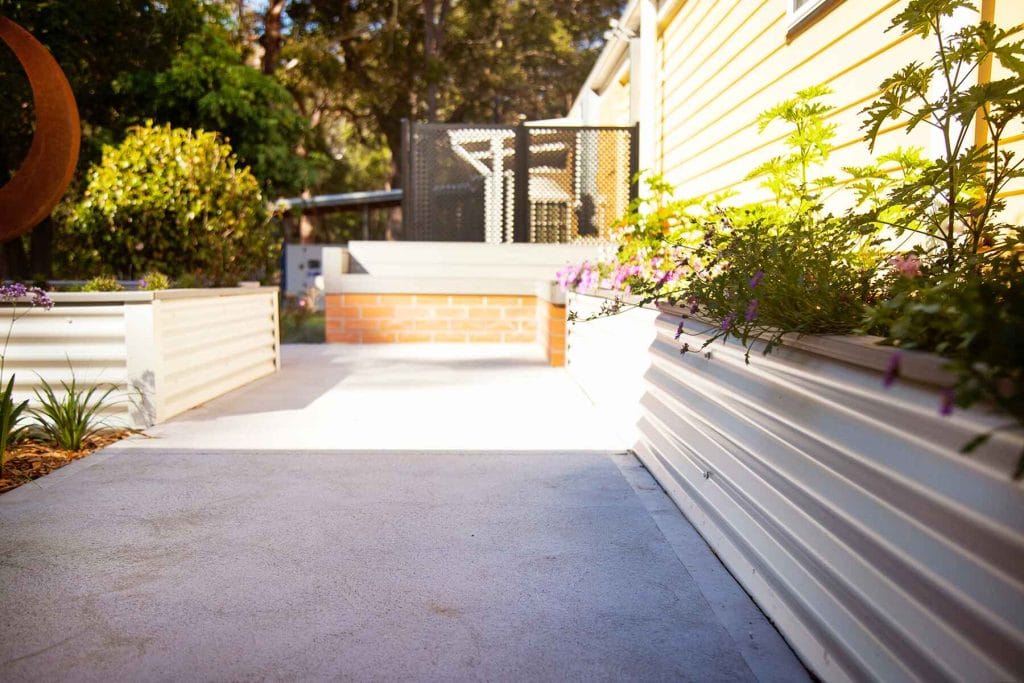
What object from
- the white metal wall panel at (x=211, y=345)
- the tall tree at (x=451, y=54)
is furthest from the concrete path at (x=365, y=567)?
the tall tree at (x=451, y=54)

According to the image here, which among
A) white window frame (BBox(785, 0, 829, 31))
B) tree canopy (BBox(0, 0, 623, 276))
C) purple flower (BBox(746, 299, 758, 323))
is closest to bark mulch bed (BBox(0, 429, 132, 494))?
purple flower (BBox(746, 299, 758, 323))

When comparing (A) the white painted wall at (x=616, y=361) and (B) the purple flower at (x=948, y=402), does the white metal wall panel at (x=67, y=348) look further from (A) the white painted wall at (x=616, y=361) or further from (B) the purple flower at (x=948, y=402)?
(B) the purple flower at (x=948, y=402)

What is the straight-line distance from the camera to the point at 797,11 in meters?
Answer: 4.91

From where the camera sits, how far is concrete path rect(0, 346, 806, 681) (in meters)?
2.13

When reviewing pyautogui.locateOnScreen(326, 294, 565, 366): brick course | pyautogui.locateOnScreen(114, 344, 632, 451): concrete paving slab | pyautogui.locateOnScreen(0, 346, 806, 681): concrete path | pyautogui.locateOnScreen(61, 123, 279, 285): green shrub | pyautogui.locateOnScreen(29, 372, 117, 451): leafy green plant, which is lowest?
pyautogui.locateOnScreen(0, 346, 806, 681): concrete path

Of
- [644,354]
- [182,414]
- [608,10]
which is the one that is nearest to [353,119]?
[608,10]

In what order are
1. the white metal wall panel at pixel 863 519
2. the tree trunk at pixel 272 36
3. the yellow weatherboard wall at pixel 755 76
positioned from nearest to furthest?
1. the white metal wall panel at pixel 863 519
2. the yellow weatherboard wall at pixel 755 76
3. the tree trunk at pixel 272 36

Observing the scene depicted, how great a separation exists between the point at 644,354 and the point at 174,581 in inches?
95.3

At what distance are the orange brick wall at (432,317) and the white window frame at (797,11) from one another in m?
5.19

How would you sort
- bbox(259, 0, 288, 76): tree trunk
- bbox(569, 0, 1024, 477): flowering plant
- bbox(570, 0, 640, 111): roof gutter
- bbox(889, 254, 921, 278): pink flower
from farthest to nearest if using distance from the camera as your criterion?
bbox(259, 0, 288, 76): tree trunk
bbox(570, 0, 640, 111): roof gutter
bbox(889, 254, 921, 278): pink flower
bbox(569, 0, 1024, 477): flowering plant

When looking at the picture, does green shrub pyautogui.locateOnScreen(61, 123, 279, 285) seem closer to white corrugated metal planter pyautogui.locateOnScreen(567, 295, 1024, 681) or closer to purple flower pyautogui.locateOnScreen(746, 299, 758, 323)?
white corrugated metal planter pyautogui.locateOnScreen(567, 295, 1024, 681)

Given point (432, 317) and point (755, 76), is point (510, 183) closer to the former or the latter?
point (432, 317)

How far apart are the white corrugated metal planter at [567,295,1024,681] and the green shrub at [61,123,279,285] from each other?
243 inches

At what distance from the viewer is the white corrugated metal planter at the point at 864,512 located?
1.41 m
